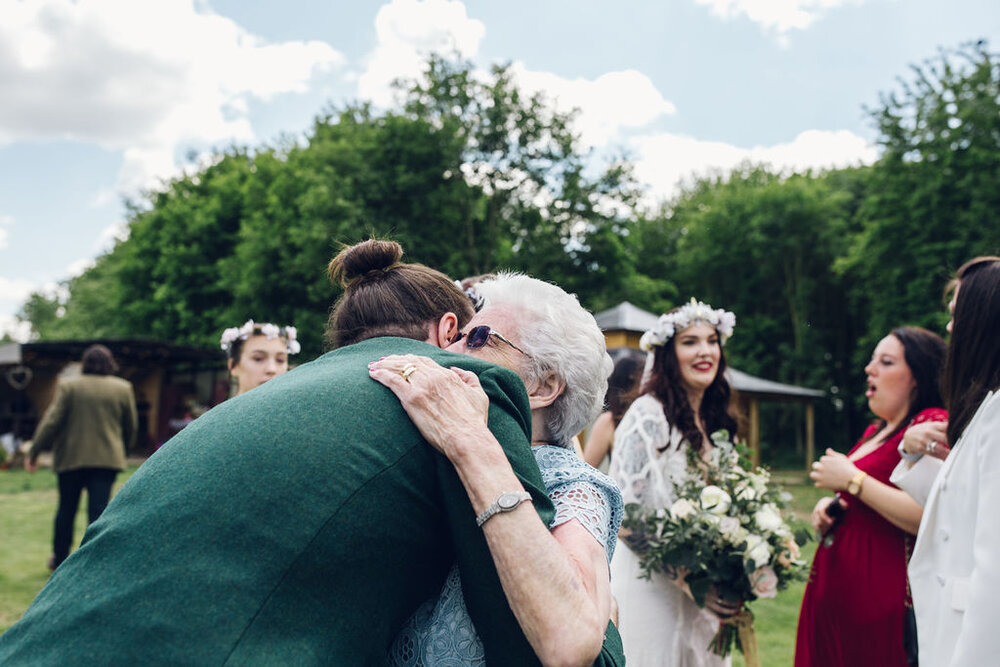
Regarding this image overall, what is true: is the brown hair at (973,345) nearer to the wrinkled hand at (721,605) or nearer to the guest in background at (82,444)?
the wrinkled hand at (721,605)

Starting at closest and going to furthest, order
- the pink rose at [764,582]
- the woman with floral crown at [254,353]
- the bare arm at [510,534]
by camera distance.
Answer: the bare arm at [510,534], the pink rose at [764,582], the woman with floral crown at [254,353]

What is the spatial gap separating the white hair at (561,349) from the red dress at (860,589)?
2.37m

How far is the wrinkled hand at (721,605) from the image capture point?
137 inches

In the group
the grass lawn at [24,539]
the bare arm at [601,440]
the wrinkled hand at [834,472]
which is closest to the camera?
the wrinkled hand at [834,472]

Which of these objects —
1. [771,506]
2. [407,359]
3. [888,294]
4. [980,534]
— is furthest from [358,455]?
[888,294]

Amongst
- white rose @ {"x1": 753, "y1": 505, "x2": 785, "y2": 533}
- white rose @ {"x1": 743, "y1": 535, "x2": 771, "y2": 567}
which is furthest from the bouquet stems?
white rose @ {"x1": 753, "y1": 505, "x2": 785, "y2": 533}

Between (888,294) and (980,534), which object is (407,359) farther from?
(888,294)

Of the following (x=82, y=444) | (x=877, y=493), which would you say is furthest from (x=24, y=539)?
(x=877, y=493)

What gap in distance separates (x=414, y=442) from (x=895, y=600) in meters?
3.14

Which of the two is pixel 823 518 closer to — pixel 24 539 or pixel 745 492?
pixel 745 492

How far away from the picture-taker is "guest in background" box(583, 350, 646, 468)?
16.1 ft

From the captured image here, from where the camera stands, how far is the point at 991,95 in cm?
2044

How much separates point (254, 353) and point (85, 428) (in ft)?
11.4

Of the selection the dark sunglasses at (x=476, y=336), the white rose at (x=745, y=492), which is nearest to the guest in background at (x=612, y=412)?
the white rose at (x=745, y=492)
